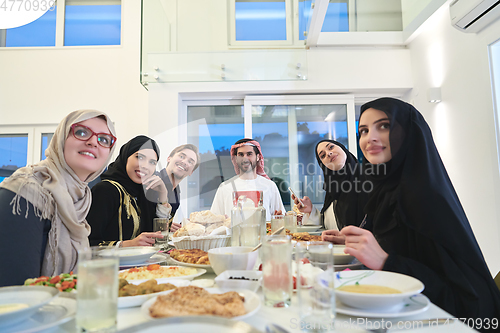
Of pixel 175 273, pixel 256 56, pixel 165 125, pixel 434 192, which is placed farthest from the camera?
pixel 165 125

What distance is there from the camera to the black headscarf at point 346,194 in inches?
93.8

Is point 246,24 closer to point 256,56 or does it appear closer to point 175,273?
point 256,56

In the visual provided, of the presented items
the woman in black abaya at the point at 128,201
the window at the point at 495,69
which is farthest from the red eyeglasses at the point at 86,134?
the window at the point at 495,69

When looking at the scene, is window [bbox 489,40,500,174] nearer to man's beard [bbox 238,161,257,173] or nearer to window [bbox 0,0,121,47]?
man's beard [bbox 238,161,257,173]

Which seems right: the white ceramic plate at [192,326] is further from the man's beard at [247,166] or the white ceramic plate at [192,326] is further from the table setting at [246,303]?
the man's beard at [247,166]

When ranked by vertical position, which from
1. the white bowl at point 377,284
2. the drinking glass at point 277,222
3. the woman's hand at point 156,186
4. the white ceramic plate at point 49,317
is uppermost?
the woman's hand at point 156,186

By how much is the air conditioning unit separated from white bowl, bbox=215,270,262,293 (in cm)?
270

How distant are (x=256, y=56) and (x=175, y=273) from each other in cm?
306

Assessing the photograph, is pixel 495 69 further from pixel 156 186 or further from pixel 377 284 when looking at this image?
pixel 156 186

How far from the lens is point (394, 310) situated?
2.08ft

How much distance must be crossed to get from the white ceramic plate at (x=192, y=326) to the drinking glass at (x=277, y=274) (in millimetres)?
210

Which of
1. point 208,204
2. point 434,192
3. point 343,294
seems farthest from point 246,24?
point 343,294

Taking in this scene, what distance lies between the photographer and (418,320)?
604mm

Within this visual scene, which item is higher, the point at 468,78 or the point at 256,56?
the point at 256,56
